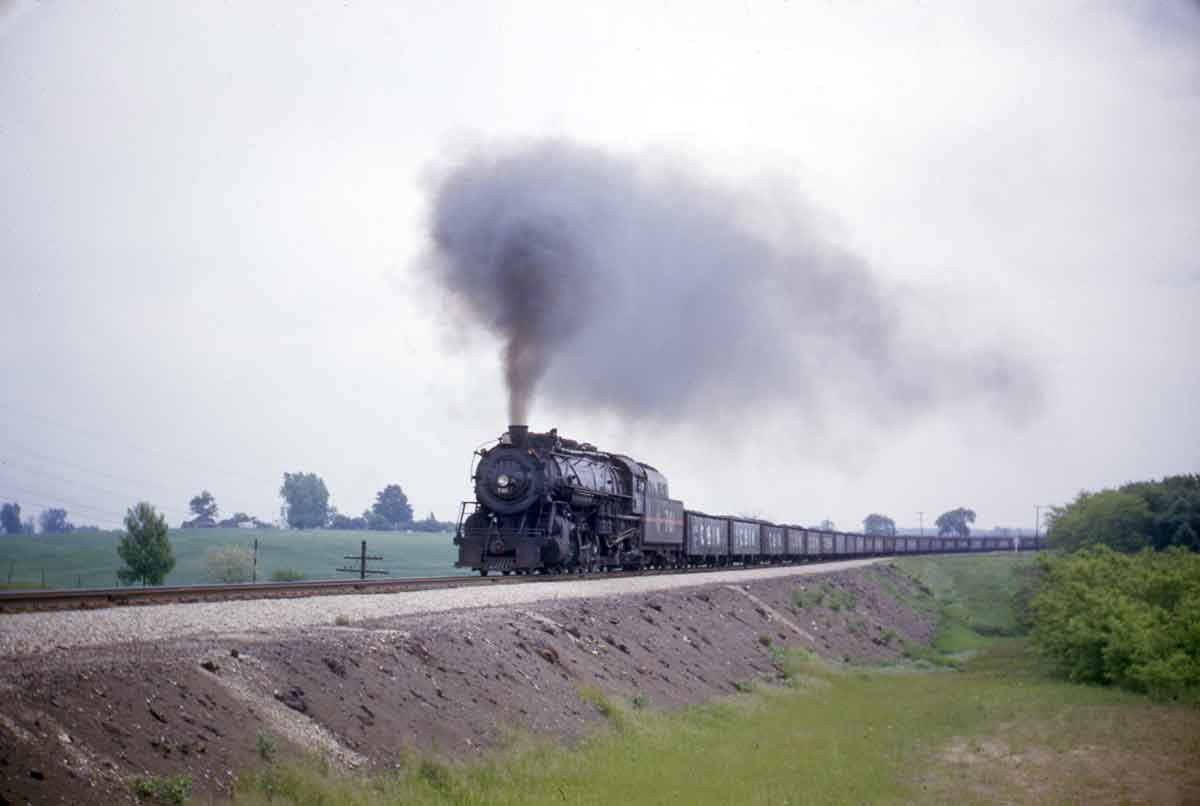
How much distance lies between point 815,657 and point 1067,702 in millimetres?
6893

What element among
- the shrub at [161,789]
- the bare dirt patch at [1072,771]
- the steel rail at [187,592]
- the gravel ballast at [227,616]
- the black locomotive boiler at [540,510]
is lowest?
the bare dirt patch at [1072,771]

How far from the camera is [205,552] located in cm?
8056

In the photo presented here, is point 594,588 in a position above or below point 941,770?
above

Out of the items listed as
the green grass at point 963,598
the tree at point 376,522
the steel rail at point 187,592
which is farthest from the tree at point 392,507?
the steel rail at point 187,592

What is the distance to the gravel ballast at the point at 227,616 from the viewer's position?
478 inches

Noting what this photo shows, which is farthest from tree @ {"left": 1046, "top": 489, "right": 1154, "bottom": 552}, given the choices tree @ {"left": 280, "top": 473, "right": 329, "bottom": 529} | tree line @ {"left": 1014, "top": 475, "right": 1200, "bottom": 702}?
tree @ {"left": 280, "top": 473, "right": 329, "bottom": 529}

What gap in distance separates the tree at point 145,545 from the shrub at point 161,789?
54916mm

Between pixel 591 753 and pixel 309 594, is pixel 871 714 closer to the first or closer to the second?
pixel 591 753

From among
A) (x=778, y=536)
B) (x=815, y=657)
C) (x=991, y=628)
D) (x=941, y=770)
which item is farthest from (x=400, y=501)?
(x=941, y=770)

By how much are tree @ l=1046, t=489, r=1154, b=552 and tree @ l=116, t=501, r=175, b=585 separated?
48.8 m

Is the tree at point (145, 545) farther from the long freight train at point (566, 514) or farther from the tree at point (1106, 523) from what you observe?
the tree at point (1106, 523)

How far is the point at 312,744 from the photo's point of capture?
1112 centimetres

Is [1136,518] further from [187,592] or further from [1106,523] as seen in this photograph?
[187,592]

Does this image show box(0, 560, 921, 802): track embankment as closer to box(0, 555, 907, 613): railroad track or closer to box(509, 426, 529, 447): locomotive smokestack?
box(0, 555, 907, 613): railroad track
